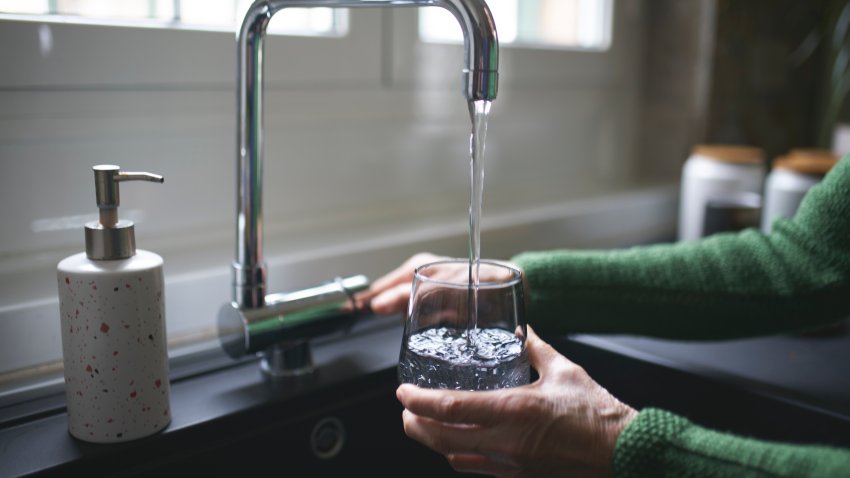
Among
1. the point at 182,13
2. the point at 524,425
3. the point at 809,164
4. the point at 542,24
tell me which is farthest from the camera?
the point at 542,24

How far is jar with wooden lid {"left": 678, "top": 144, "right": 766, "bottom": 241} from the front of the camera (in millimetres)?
1310

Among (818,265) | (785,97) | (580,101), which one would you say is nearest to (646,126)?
(580,101)

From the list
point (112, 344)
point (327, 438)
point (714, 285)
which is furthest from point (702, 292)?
point (112, 344)

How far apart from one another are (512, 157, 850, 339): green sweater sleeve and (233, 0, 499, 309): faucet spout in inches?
13.2

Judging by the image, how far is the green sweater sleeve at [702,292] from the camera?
926 mm

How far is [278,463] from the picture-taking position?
30.5 inches

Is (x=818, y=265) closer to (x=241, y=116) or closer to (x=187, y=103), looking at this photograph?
(x=241, y=116)

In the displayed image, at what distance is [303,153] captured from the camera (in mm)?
1101

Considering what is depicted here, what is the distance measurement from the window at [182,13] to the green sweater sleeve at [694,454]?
51 cm

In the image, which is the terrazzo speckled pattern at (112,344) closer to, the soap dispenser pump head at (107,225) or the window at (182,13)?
the soap dispenser pump head at (107,225)

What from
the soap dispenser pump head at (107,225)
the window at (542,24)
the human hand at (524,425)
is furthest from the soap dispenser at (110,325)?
the window at (542,24)

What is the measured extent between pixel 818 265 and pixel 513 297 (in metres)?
0.50

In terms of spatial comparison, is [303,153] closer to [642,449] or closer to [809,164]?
[642,449]

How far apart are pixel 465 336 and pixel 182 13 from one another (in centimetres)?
59
